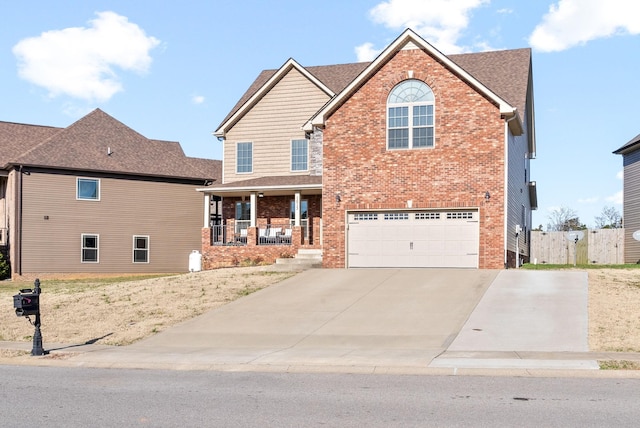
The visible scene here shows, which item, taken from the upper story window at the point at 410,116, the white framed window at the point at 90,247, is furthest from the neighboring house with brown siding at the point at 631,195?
the white framed window at the point at 90,247

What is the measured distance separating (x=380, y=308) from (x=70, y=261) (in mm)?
21112

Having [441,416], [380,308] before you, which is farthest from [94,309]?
[441,416]

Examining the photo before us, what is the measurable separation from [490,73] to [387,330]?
19319 millimetres

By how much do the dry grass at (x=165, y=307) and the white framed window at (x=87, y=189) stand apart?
10138 mm

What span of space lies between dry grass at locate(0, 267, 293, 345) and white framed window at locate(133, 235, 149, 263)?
1048 centimetres

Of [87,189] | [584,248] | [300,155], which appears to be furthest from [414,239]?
[87,189]

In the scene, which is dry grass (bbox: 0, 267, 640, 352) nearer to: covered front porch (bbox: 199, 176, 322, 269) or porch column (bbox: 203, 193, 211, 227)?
covered front porch (bbox: 199, 176, 322, 269)

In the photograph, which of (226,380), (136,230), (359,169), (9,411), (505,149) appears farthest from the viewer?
(136,230)

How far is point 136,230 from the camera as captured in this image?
119 ft

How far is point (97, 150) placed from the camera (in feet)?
119

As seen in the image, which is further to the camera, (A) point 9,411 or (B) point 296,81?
(B) point 296,81

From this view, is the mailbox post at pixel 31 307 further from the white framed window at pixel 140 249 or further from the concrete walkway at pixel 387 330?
the white framed window at pixel 140 249

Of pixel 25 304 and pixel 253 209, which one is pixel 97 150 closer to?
pixel 253 209

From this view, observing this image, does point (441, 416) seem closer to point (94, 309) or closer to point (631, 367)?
point (631, 367)
